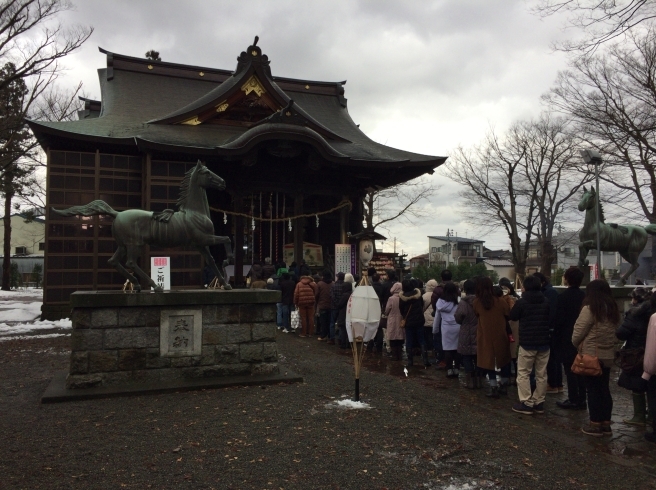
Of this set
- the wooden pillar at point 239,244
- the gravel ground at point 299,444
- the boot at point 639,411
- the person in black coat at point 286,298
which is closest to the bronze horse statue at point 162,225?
the gravel ground at point 299,444

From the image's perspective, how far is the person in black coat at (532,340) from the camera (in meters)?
5.63

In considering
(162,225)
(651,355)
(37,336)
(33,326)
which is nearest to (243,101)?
(33,326)

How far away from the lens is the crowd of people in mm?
4898

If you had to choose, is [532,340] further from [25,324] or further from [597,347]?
[25,324]

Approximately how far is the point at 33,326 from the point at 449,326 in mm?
10883

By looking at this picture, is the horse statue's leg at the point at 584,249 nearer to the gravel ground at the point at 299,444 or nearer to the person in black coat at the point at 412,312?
the person in black coat at the point at 412,312

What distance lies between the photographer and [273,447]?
434cm

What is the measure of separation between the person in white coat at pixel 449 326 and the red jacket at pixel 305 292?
407 centimetres

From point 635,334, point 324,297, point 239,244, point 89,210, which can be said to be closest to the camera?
point 635,334

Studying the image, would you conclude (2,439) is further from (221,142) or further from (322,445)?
(221,142)

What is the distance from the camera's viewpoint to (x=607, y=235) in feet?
33.9

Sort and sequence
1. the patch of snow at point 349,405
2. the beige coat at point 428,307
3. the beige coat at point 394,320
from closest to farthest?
the patch of snow at point 349,405, the beige coat at point 428,307, the beige coat at point 394,320

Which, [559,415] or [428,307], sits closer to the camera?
[559,415]

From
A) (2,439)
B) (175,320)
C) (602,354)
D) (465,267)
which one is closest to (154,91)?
(175,320)
